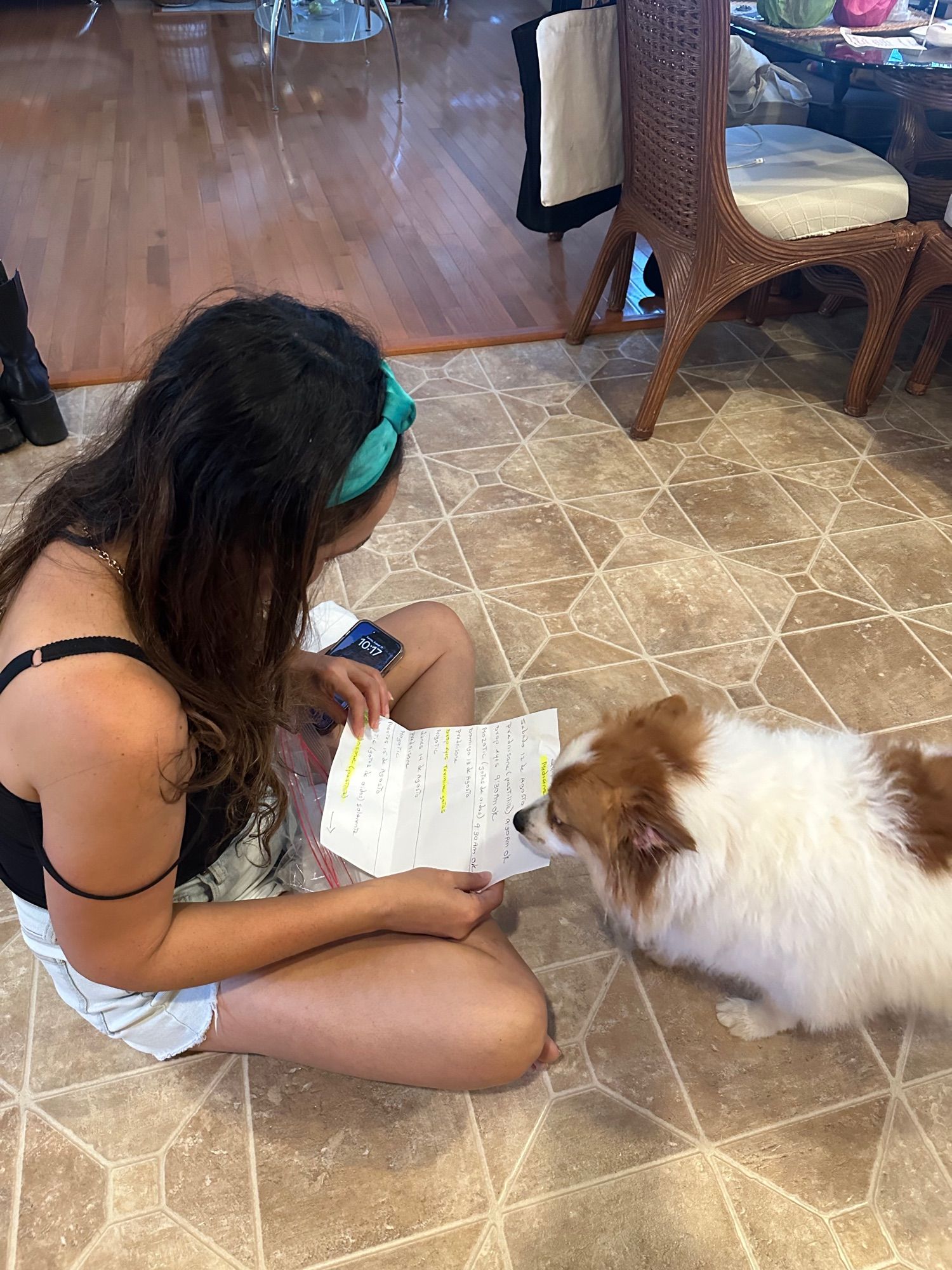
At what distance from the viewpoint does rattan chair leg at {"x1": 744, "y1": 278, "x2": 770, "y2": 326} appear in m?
2.83

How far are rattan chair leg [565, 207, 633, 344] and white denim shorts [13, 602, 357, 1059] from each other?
2.11 meters

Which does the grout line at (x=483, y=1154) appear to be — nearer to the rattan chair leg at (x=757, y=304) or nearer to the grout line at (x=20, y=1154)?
the grout line at (x=20, y=1154)

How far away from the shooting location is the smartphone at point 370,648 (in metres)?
1.37

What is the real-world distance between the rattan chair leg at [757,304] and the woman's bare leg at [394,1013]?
2.48 metres


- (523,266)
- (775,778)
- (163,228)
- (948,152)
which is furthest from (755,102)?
(775,778)

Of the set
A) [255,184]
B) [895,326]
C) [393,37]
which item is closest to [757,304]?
[895,326]

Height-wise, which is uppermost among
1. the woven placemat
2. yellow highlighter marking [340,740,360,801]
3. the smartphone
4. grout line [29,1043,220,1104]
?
the woven placemat

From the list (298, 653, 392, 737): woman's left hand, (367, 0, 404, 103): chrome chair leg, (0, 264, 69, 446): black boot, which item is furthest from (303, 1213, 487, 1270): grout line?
(367, 0, 404, 103): chrome chair leg

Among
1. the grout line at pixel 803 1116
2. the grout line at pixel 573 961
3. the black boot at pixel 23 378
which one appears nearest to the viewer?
the grout line at pixel 803 1116

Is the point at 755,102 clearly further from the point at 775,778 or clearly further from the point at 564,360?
the point at 775,778

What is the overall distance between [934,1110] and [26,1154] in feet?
4.04

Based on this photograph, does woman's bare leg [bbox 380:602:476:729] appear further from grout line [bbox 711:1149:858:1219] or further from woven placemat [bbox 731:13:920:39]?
woven placemat [bbox 731:13:920:39]

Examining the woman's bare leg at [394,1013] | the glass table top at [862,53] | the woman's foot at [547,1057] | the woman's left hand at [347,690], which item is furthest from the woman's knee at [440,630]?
the glass table top at [862,53]

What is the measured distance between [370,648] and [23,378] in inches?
56.6
